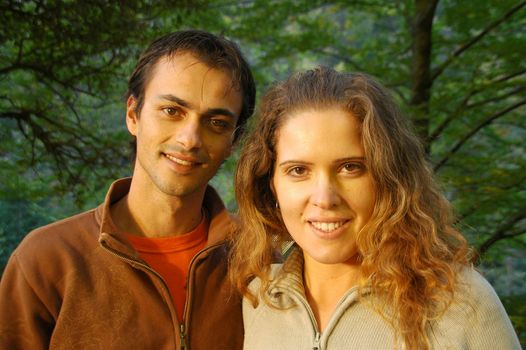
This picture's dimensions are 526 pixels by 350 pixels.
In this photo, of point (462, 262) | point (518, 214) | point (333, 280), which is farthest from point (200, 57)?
point (518, 214)

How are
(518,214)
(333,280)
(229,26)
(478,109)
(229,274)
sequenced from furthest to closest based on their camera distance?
(229,26), (478,109), (518,214), (229,274), (333,280)

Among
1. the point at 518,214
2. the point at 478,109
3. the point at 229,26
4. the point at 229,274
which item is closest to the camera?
the point at 229,274

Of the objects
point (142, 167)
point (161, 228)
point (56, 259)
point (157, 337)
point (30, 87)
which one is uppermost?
point (30, 87)

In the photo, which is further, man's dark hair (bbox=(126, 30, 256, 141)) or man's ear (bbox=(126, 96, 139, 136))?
man's ear (bbox=(126, 96, 139, 136))

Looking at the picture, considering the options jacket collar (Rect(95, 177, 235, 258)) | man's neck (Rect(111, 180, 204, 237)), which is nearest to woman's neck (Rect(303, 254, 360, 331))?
jacket collar (Rect(95, 177, 235, 258))

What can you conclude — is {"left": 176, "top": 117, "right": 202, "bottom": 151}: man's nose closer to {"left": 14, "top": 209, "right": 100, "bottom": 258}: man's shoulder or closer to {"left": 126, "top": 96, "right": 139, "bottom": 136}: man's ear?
{"left": 126, "top": 96, "right": 139, "bottom": 136}: man's ear

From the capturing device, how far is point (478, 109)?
579 cm

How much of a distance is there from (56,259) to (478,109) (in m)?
4.45


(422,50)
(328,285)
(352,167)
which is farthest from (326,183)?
(422,50)

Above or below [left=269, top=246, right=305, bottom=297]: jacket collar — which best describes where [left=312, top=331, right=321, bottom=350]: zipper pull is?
below

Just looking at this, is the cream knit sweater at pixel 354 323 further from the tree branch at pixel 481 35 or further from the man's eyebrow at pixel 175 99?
the tree branch at pixel 481 35

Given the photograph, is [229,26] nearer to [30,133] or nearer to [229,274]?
[30,133]

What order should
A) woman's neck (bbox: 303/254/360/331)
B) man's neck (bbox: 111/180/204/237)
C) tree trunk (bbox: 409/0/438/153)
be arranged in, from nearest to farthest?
woman's neck (bbox: 303/254/360/331) → man's neck (bbox: 111/180/204/237) → tree trunk (bbox: 409/0/438/153)

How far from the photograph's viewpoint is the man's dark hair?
2.96 m
